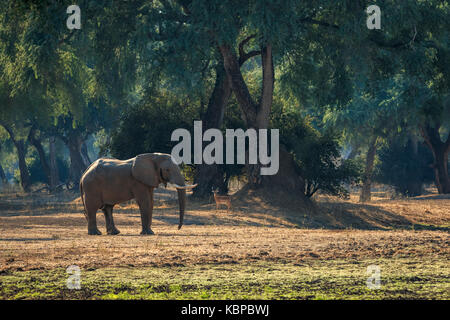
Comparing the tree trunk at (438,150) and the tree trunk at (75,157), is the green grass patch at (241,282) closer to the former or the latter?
the tree trunk at (438,150)

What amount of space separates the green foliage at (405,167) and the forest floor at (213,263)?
2890cm

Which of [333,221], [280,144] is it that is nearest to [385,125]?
[280,144]

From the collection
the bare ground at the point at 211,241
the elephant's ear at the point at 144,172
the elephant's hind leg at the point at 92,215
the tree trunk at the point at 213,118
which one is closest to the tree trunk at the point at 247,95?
the tree trunk at the point at 213,118

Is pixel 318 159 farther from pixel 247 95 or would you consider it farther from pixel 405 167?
pixel 405 167

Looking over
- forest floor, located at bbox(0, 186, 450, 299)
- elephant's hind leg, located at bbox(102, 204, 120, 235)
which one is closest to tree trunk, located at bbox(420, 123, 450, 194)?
forest floor, located at bbox(0, 186, 450, 299)

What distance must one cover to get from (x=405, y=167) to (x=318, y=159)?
796 inches

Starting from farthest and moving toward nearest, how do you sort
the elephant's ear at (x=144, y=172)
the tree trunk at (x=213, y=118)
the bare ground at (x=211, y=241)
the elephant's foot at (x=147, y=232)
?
the tree trunk at (x=213, y=118), the elephant's foot at (x=147, y=232), the elephant's ear at (x=144, y=172), the bare ground at (x=211, y=241)

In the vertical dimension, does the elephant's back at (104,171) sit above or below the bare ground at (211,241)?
above

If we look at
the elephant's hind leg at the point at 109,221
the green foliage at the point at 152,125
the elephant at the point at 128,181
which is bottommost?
the elephant's hind leg at the point at 109,221

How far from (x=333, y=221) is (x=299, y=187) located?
3140 millimetres

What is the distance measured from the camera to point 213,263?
14.0m

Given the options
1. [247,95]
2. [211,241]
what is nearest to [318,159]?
[247,95]

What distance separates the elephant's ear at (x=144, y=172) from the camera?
19328 millimetres

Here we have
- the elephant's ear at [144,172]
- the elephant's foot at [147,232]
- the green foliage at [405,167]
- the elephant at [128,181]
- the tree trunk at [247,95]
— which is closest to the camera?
the elephant's ear at [144,172]
